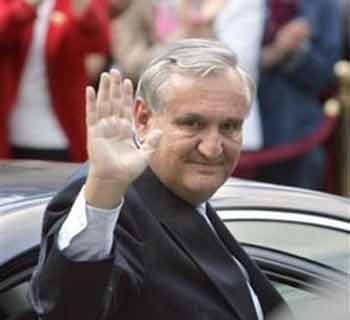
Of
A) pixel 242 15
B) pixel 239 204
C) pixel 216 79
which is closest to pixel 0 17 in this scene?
pixel 242 15

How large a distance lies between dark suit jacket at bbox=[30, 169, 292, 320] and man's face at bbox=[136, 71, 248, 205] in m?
0.05

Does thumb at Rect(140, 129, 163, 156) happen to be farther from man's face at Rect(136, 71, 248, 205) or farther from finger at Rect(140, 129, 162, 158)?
man's face at Rect(136, 71, 248, 205)

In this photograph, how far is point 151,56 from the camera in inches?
273

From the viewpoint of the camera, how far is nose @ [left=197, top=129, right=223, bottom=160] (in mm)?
3217

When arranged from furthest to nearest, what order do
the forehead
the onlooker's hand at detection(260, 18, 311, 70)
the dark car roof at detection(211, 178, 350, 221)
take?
1. the onlooker's hand at detection(260, 18, 311, 70)
2. the dark car roof at detection(211, 178, 350, 221)
3. the forehead

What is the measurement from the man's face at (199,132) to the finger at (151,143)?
0.16m

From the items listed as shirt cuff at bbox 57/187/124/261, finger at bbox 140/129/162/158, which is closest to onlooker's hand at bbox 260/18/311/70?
finger at bbox 140/129/162/158

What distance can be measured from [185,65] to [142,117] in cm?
15

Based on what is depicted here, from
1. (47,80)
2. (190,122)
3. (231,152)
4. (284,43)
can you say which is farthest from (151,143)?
(284,43)

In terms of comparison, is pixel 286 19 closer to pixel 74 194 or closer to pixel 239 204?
pixel 239 204

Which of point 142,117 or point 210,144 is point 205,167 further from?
point 142,117

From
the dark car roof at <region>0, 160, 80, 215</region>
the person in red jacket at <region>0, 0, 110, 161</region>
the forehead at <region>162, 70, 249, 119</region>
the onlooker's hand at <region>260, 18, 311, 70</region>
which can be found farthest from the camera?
the onlooker's hand at <region>260, 18, 311, 70</region>

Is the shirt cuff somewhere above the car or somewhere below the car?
above

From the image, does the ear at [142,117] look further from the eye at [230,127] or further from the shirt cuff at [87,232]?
the shirt cuff at [87,232]
